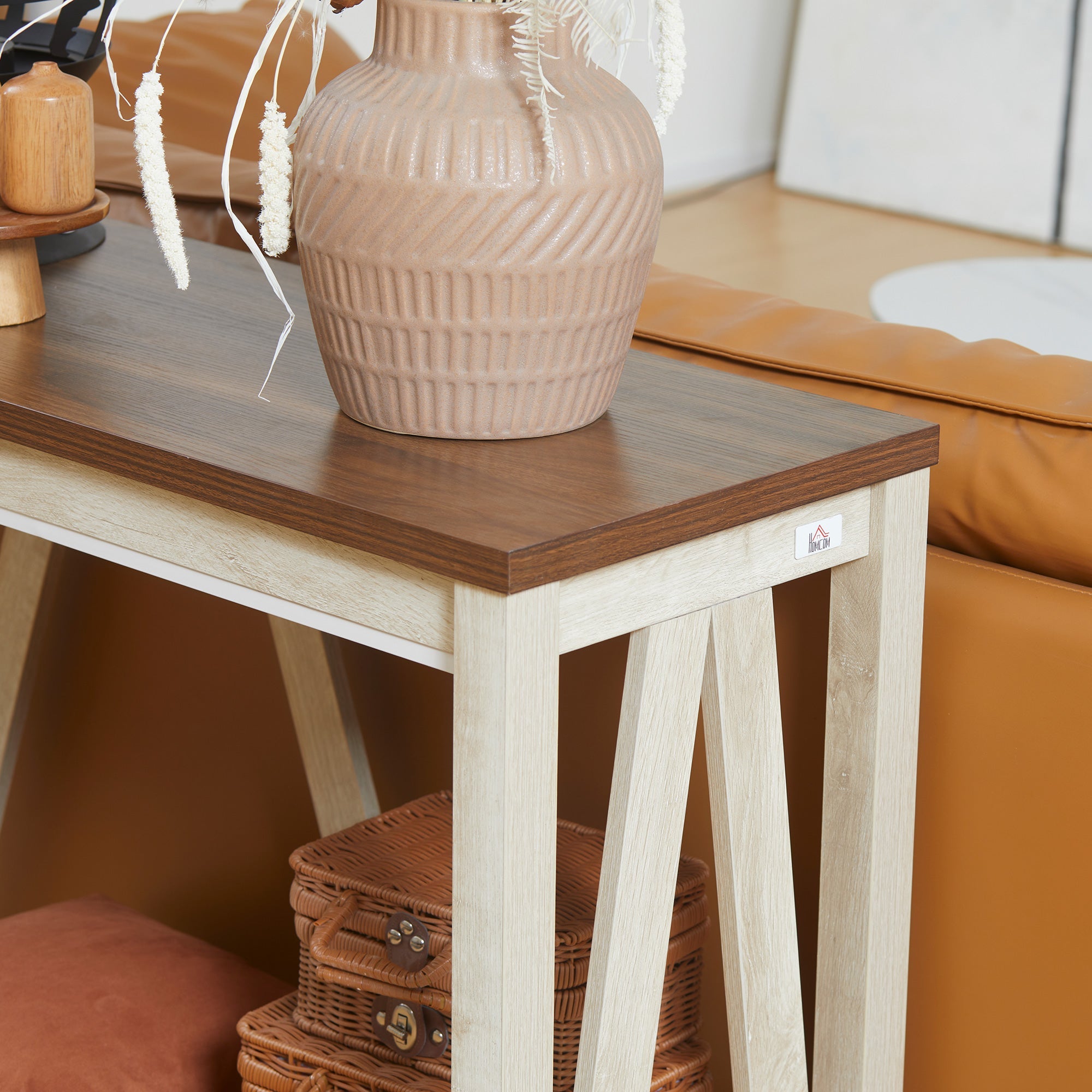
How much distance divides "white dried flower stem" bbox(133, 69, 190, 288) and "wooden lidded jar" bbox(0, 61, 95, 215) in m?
0.26

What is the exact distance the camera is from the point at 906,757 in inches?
41.9

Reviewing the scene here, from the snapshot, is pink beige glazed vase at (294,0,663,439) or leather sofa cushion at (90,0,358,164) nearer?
pink beige glazed vase at (294,0,663,439)

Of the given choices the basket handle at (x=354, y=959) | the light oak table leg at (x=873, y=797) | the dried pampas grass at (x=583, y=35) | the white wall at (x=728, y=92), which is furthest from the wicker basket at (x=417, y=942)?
the white wall at (x=728, y=92)

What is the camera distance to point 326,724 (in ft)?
4.69

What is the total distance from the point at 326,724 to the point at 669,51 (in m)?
0.77

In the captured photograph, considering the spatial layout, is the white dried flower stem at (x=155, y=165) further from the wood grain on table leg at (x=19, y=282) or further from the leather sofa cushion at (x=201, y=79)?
the leather sofa cushion at (x=201, y=79)

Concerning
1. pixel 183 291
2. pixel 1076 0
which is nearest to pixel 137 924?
pixel 183 291

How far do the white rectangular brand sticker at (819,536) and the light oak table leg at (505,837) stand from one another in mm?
214

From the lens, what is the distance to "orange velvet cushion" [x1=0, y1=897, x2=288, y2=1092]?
4.19 feet

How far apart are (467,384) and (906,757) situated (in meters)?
0.41

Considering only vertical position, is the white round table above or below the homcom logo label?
below

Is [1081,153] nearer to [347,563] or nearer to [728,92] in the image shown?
[728,92]

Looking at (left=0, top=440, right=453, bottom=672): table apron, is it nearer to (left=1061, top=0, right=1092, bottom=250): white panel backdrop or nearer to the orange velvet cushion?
the orange velvet cushion

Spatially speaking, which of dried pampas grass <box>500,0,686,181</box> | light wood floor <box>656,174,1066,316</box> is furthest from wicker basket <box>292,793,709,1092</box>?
light wood floor <box>656,174,1066,316</box>
